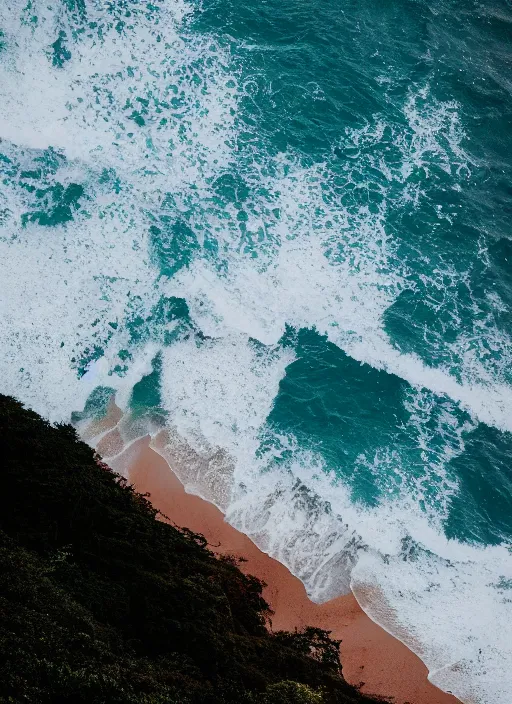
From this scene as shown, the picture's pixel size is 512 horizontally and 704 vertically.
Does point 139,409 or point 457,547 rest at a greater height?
point 457,547

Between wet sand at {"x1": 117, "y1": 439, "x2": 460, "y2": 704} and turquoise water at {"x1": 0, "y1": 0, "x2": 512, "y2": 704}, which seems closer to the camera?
wet sand at {"x1": 117, "y1": 439, "x2": 460, "y2": 704}

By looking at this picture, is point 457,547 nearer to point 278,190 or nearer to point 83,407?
point 83,407

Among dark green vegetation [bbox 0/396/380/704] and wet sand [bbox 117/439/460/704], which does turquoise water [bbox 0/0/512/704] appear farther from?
dark green vegetation [bbox 0/396/380/704]

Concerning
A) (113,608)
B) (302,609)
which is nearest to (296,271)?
(302,609)

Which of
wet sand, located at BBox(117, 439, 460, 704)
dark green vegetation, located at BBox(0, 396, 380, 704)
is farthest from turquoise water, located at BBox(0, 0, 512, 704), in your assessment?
dark green vegetation, located at BBox(0, 396, 380, 704)

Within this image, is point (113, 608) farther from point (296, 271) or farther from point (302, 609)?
point (296, 271)

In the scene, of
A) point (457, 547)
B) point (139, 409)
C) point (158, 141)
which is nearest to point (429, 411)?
point (457, 547)
